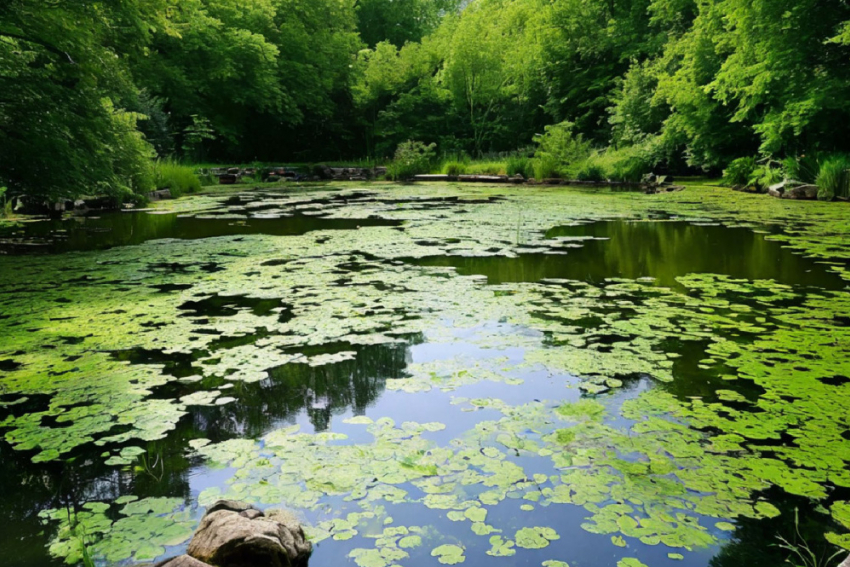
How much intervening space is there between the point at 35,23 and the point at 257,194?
28.9ft

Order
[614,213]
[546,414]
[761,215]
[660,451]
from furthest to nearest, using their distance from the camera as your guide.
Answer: [614,213] < [761,215] < [546,414] < [660,451]

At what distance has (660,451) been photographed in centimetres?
221

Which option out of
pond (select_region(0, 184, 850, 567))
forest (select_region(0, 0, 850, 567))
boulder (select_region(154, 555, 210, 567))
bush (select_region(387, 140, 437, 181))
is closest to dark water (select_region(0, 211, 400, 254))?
forest (select_region(0, 0, 850, 567))

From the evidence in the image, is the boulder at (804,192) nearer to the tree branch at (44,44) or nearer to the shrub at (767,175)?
the shrub at (767,175)

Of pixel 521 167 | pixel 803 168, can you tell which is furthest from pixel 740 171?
pixel 521 167

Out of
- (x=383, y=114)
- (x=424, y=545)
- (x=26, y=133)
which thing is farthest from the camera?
(x=383, y=114)

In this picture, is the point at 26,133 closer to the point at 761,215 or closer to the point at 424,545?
the point at 424,545

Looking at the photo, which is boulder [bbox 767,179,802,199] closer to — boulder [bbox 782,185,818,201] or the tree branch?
boulder [bbox 782,185,818,201]

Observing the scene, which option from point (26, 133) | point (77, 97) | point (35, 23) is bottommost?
point (26, 133)

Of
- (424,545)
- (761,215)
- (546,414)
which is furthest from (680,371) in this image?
(761,215)

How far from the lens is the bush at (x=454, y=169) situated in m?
20.8

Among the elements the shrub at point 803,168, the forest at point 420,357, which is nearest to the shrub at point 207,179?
the forest at point 420,357

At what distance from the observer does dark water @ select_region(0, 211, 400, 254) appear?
7332 millimetres

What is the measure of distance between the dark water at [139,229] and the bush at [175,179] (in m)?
3.39
